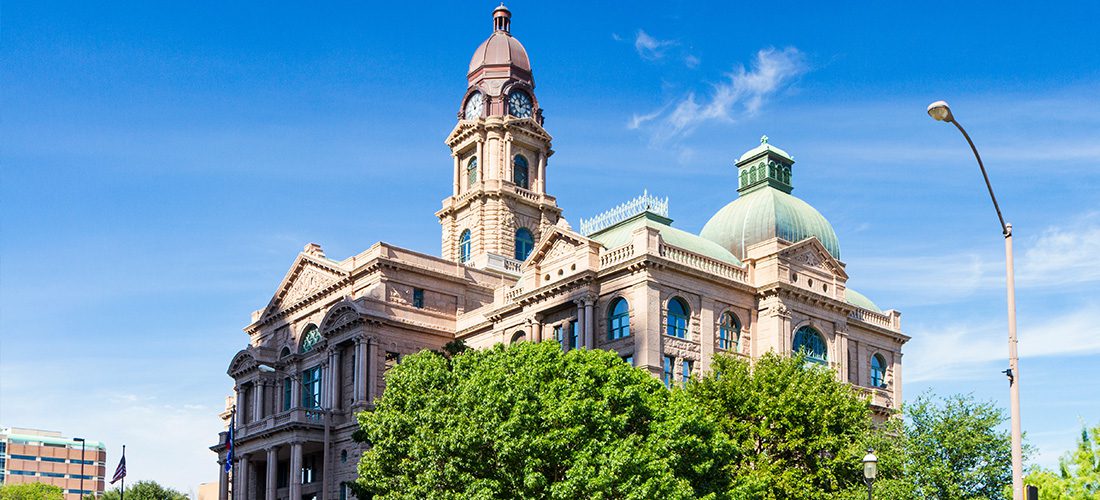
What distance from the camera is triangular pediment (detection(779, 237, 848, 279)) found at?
64062mm

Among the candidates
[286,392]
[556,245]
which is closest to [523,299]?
[556,245]

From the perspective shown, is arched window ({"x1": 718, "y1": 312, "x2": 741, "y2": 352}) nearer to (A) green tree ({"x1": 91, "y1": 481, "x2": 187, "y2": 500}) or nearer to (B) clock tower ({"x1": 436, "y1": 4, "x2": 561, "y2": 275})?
(B) clock tower ({"x1": 436, "y1": 4, "x2": 561, "y2": 275})

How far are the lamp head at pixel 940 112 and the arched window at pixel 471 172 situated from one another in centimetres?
6621

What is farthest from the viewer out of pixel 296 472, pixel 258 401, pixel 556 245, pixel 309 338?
pixel 258 401

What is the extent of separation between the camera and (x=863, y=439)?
5144cm

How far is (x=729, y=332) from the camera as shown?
6172 centimetres

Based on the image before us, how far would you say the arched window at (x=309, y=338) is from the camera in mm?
77125

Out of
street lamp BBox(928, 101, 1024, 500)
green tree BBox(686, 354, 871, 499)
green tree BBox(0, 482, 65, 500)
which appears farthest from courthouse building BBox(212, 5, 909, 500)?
green tree BBox(0, 482, 65, 500)

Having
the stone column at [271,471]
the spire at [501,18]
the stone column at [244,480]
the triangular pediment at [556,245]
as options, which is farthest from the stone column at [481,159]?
the stone column at [244,480]

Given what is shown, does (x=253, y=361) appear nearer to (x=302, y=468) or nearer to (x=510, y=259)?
(x=302, y=468)

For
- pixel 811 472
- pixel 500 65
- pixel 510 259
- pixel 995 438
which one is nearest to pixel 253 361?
pixel 510 259

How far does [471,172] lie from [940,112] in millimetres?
67529

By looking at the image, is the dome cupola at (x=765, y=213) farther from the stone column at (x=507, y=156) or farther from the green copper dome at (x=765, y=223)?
the stone column at (x=507, y=156)

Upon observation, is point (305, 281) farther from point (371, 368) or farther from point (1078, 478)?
point (1078, 478)
